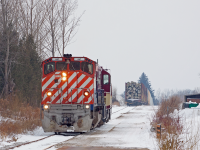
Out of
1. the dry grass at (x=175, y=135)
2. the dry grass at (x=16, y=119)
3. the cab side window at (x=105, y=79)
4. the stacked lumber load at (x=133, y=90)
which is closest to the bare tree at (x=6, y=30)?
the dry grass at (x=16, y=119)

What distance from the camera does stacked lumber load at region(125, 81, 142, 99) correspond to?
47.3 meters

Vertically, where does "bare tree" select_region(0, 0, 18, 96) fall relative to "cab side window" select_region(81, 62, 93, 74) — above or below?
above

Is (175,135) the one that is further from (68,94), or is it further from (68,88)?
(68,88)

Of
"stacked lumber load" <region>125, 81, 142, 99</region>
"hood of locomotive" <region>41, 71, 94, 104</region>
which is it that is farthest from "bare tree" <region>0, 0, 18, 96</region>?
"stacked lumber load" <region>125, 81, 142, 99</region>

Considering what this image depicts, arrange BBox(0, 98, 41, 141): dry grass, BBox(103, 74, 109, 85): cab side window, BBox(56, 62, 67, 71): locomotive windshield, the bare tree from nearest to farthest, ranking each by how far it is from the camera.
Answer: BBox(0, 98, 41, 141): dry grass → BBox(56, 62, 67, 71): locomotive windshield → BBox(103, 74, 109, 85): cab side window → the bare tree

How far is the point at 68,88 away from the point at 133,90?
35004 millimetres

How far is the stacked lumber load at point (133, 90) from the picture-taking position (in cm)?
4734

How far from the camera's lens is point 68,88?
13.3m

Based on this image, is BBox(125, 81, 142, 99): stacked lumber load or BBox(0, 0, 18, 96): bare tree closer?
BBox(0, 0, 18, 96): bare tree

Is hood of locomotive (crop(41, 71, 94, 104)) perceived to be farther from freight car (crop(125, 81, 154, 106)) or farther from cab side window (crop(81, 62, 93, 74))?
freight car (crop(125, 81, 154, 106))

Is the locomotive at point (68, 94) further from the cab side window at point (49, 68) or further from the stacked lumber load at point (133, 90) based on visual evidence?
the stacked lumber load at point (133, 90)

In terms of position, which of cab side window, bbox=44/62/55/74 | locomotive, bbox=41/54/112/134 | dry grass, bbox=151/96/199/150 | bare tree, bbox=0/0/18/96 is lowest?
dry grass, bbox=151/96/199/150

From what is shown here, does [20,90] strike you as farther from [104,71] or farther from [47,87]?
[47,87]

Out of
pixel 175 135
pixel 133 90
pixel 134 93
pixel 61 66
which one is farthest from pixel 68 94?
pixel 134 93
